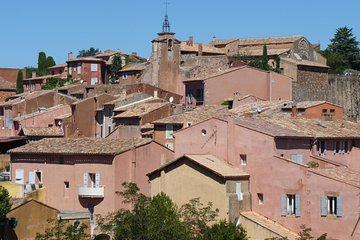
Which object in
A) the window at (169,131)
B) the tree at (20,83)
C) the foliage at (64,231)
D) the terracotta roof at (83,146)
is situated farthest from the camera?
the tree at (20,83)

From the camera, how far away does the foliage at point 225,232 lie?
34.6m

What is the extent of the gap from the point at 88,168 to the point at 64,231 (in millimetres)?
7562

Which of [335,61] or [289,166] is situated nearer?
[289,166]

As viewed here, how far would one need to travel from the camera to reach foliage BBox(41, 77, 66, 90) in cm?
7956

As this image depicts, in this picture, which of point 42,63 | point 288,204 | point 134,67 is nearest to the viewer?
point 288,204

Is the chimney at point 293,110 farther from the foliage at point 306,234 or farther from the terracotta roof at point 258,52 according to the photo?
the terracotta roof at point 258,52

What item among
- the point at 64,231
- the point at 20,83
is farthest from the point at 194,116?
the point at 20,83

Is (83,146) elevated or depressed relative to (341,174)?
elevated

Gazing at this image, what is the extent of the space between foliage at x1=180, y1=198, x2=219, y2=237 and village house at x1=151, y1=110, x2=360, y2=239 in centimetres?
94

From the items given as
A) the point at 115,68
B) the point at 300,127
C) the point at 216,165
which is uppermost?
the point at 115,68

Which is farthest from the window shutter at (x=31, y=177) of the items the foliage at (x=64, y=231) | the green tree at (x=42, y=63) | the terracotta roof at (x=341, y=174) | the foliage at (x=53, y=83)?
the green tree at (x=42, y=63)

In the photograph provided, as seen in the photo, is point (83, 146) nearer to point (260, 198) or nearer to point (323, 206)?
point (260, 198)

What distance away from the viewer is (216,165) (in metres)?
39.5

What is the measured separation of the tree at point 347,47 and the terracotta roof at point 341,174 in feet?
150
